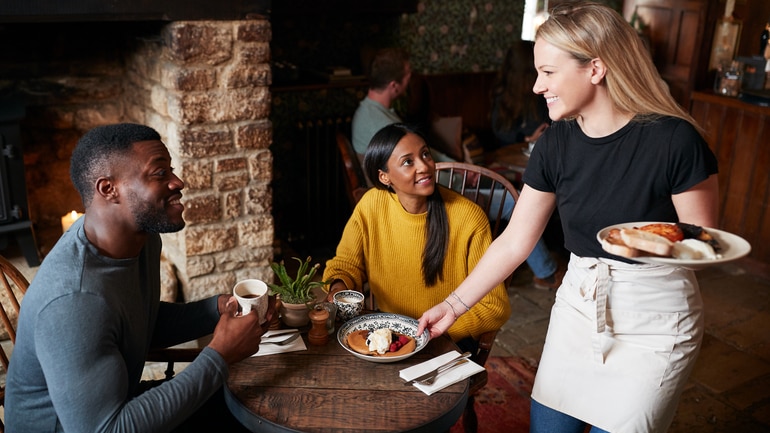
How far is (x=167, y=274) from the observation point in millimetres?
3111

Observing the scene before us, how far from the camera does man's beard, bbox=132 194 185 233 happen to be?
157cm

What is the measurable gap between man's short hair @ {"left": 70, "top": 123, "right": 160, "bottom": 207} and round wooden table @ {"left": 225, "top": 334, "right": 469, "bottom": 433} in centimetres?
54

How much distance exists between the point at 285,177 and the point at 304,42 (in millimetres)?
768

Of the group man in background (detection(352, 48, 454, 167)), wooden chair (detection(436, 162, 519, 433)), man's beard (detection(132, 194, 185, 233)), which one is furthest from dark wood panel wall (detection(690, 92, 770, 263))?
man's beard (detection(132, 194, 185, 233))

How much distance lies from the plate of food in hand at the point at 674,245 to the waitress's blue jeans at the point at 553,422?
553 mm

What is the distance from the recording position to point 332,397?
1622 mm

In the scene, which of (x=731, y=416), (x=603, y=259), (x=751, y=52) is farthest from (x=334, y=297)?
(x=751, y=52)

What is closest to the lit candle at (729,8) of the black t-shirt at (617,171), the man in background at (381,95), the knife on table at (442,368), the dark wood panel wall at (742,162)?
the dark wood panel wall at (742,162)

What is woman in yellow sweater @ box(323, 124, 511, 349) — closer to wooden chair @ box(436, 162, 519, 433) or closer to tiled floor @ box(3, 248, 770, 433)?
wooden chair @ box(436, 162, 519, 433)

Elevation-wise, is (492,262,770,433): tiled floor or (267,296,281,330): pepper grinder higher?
(267,296,281,330): pepper grinder

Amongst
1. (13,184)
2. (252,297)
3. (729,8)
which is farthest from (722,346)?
(13,184)

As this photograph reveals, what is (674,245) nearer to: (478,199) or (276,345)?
(276,345)

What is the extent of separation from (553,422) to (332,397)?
1.91ft

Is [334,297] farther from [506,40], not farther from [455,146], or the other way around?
[506,40]
